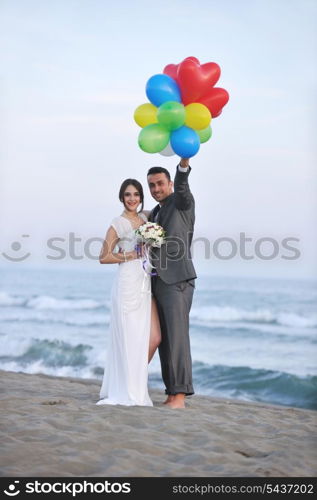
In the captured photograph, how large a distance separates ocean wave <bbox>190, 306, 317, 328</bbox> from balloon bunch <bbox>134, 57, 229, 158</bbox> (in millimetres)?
13882

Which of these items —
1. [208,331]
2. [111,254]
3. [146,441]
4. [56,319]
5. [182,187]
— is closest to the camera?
[146,441]

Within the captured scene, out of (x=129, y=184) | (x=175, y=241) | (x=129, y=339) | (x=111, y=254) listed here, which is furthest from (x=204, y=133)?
(x=129, y=339)

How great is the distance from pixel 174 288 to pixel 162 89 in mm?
1590

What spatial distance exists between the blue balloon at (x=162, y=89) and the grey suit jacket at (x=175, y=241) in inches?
27.9

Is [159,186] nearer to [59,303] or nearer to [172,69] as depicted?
[172,69]

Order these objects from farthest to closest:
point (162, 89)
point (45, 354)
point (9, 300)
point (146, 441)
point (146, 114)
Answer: point (9, 300), point (45, 354), point (146, 114), point (162, 89), point (146, 441)

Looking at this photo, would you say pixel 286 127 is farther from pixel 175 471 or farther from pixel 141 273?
pixel 175 471

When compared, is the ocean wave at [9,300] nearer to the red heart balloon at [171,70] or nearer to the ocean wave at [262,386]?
the ocean wave at [262,386]

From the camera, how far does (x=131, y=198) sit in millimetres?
5797

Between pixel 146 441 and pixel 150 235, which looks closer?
pixel 146 441

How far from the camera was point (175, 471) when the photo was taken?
3588mm

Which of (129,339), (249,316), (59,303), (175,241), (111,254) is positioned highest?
(175,241)

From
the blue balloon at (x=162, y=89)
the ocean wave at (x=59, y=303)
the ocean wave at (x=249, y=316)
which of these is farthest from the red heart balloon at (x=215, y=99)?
the ocean wave at (x=59, y=303)
